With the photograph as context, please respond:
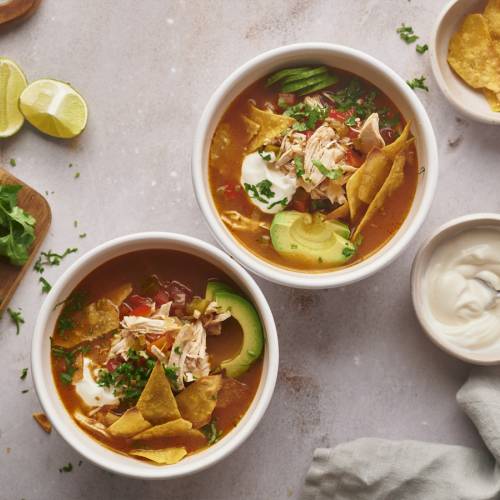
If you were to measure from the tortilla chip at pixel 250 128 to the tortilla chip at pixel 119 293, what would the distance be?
669 mm

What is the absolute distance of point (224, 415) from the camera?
2.81 m

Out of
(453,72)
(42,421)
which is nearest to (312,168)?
(453,72)

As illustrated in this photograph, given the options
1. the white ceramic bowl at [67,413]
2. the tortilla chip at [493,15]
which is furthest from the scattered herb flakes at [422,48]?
the white ceramic bowl at [67,413]

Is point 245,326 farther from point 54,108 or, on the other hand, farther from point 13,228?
point 54,108

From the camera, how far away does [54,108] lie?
3066mm

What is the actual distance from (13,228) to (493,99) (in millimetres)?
1897

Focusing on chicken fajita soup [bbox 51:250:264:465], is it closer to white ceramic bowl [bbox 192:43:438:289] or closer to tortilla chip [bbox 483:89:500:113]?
white ceramic bowl [bbox 192:43:438:289]

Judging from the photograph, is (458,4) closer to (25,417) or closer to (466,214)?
(466,214)

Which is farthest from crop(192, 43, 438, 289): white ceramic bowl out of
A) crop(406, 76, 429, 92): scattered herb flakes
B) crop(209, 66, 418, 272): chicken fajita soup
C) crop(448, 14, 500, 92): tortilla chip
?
crop(448, 14, 500, 92): tortilla chip

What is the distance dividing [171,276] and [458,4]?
151 centimetres

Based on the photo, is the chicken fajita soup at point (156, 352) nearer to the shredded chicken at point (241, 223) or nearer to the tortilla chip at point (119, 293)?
the tortilla chip at point (119, 293)

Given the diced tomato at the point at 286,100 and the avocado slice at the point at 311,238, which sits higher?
the diced tomato at the point at 286,100

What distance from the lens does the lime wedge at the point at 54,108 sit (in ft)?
10.1

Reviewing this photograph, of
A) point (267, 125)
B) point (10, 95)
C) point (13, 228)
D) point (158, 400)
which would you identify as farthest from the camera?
point (10, 95)
